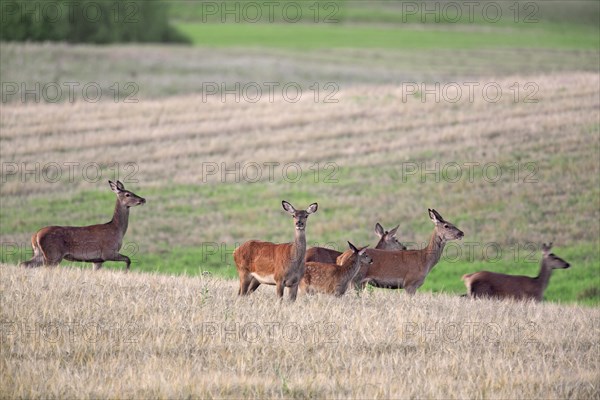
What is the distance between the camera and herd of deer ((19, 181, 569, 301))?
15344mm

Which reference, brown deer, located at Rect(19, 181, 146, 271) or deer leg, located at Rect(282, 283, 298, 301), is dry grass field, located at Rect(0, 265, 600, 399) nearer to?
deer leg, located at Rect(282, 283, 298, 301)

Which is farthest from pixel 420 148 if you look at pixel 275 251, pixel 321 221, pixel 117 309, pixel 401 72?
pixel 401 72

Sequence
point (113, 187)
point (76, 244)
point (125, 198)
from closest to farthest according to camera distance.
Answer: point (76, 244) → point (113, 187) → point (125, 198)

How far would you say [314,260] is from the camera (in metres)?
17.5

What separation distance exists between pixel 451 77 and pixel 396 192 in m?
31.9

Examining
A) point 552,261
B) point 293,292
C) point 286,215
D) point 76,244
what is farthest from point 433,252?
point 286,215

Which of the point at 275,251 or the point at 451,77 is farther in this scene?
the point at 451,77

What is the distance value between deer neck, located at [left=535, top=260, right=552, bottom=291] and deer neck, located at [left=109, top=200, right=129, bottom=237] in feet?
24.1

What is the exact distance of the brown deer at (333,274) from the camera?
53.0ft

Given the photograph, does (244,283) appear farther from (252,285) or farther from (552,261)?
(552,261)

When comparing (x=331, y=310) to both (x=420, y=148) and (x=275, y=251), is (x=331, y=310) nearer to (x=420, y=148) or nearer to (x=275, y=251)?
(x=275, y=251)

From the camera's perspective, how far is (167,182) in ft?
104

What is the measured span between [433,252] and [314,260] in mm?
2031

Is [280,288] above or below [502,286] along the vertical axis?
above
